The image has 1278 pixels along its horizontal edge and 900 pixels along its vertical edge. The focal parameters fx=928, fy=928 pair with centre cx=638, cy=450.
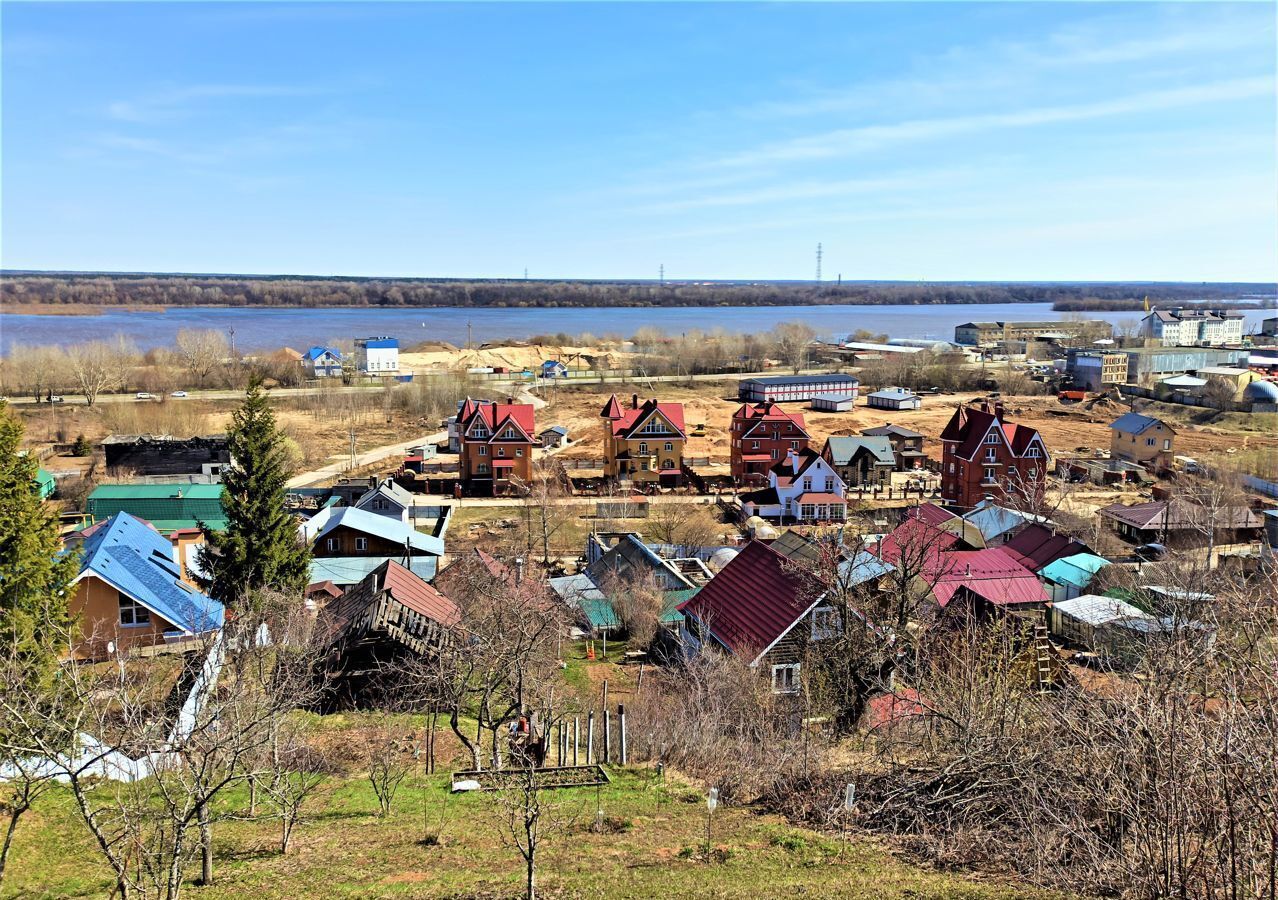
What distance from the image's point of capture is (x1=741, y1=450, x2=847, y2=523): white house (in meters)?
40.2

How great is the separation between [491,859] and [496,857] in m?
0.07

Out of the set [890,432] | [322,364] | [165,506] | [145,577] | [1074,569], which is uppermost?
[322,364]

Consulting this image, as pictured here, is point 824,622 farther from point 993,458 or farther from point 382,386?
point 382,386

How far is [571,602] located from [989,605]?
10.8 m

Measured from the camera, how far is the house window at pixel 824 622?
1764cm

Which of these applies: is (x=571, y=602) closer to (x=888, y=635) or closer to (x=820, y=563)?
(x=820, y=563)

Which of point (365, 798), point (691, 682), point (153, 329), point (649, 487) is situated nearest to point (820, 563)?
point (691, 682)

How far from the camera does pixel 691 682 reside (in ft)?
54.7

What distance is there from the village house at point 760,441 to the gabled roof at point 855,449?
4.95ft

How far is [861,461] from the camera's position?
47.2m

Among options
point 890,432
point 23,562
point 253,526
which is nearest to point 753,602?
point 253,526

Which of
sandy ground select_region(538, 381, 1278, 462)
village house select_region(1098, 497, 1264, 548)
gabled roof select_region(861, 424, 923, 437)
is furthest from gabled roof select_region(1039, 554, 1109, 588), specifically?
sandy ground select_region(538, 381, 1278, 462)

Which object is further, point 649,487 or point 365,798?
point 649,487

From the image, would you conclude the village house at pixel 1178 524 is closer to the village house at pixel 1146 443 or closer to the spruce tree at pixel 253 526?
the village house at pixel 1146 443
